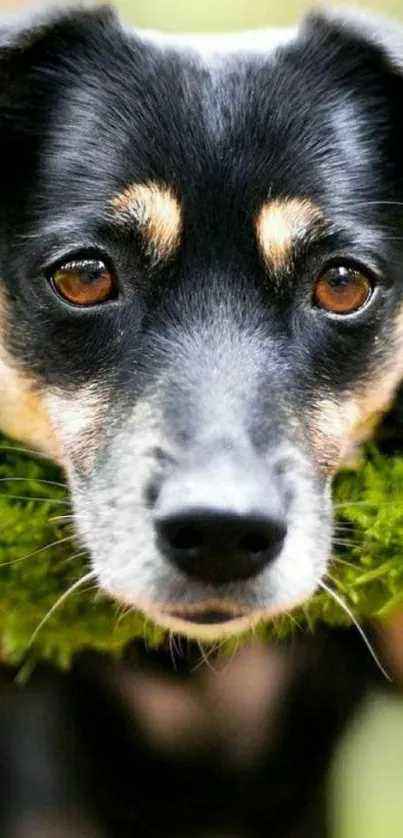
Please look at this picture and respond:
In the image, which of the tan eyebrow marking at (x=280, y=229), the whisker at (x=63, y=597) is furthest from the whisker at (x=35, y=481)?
the tan eyebrow marking at (x=280, y=229)

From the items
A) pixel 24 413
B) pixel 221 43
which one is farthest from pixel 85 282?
pixel 221 43

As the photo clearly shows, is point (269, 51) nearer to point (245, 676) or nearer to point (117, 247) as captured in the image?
point (117, 247)

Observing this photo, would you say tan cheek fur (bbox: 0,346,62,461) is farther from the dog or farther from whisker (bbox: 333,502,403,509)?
whisker (bbox: 333,502,403,509)

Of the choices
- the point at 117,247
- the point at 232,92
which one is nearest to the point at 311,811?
the point at 117,247

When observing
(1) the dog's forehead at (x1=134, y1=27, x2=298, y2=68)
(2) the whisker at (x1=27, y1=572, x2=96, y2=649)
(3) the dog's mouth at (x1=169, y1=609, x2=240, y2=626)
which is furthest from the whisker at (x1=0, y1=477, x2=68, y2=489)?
(1) the dog's forehead at (x1=134, y1=27, x2=298, y2=68)

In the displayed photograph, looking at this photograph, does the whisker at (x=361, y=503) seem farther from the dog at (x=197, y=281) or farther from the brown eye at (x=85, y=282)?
the brown eye at (x=85, y=282)

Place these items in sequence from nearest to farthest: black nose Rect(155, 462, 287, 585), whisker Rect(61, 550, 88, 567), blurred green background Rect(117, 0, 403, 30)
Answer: black nose Rect(155, 462, 287, 585), whisker Rect(61, 550, 88, 567), blurred green background Rect(117, 0, 403, 30)

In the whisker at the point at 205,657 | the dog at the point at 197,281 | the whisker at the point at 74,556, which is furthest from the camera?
the whisker at the point at 205,657

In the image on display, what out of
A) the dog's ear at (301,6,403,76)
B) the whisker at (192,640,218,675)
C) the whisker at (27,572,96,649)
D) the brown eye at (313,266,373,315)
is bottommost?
the whisker at (192,640,218,675)
